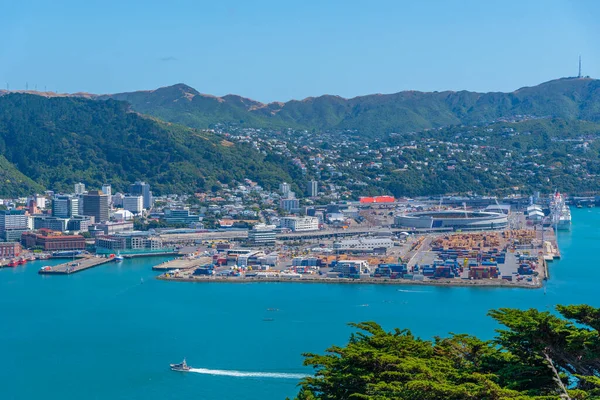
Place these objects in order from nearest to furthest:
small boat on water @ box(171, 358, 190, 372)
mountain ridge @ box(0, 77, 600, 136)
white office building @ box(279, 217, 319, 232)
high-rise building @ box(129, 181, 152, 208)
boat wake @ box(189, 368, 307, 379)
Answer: boat wake @ box(189, 368, 307, 379) → small boat on water @ box(171, 358, 190, 372) → white office building @ box(279, 217, 319, 232) → high-rise building @ box(129, 181, 152, 208) → mountain ridge @ box(0, 77, 600, 136)

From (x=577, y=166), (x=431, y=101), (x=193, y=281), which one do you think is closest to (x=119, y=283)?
(x=193, y=281)

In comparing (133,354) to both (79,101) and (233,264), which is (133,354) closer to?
(233,264)

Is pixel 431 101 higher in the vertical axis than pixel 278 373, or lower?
higher

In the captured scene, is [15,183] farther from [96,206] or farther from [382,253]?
[382,253]

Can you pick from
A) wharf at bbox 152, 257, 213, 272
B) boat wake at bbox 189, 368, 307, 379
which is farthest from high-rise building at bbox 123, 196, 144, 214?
boat wake at bbox 189, 368, 307, 379

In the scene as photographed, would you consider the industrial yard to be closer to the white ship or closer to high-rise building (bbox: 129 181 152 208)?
the white ship
